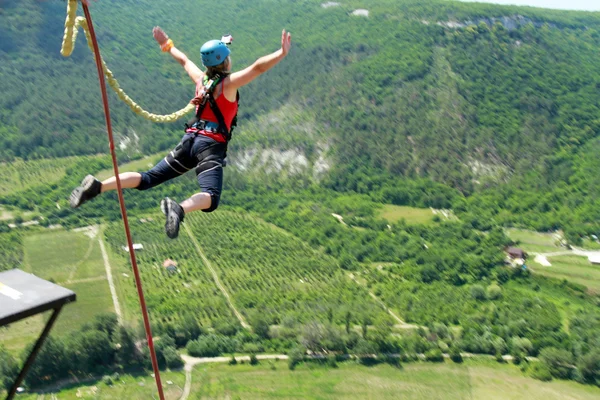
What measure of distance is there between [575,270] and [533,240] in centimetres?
566

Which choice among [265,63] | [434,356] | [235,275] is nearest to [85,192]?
[265,63]

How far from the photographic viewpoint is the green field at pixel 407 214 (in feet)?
170

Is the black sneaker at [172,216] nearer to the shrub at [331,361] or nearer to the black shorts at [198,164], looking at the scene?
the black shorts at [198,164]

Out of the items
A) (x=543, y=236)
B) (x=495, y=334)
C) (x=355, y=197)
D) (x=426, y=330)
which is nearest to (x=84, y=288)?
(x=426, y=330)

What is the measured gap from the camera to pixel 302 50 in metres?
80.2

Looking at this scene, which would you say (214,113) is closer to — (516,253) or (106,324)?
(106,324)

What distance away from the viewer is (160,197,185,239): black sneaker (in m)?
6.07

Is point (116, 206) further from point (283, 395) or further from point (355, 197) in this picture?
point (283, 395)

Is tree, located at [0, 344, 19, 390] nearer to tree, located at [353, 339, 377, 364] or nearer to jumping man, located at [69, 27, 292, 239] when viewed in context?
tree, located at [353, 339, 377, 364]


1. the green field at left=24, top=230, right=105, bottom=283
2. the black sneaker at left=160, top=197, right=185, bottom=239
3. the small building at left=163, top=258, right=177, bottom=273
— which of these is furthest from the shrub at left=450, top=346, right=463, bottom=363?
the black sneaker at left=160, top=197, right=185, bottom=239

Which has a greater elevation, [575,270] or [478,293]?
[575,270]

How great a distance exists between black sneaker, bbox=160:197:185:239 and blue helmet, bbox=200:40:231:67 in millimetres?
1465

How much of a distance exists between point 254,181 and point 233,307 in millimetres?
21138

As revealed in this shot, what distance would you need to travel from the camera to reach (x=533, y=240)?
161 feet
